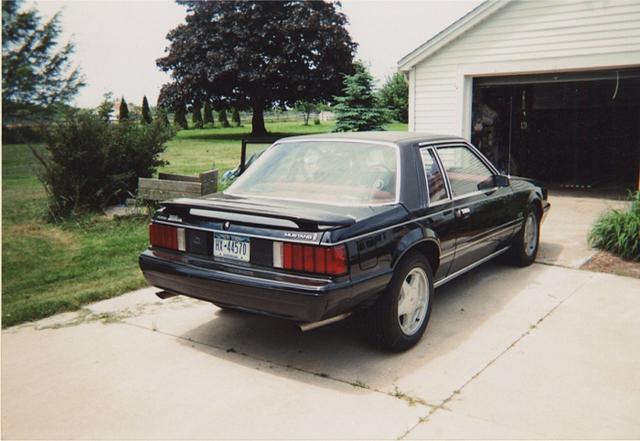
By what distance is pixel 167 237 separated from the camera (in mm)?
4227

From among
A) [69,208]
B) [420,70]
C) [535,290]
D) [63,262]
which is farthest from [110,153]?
[535,290]

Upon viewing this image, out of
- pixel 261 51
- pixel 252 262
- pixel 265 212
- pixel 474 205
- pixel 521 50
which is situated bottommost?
pixel 252 262

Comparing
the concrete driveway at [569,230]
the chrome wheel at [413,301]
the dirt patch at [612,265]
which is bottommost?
the dirt patch at [612,265]

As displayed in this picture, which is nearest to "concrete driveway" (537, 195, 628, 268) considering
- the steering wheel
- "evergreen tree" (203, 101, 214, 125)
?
the steering wheel

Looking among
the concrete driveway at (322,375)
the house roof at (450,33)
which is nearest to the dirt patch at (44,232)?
the concrete driveway at (322,375)

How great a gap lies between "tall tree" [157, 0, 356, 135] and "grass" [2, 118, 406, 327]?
921 inches

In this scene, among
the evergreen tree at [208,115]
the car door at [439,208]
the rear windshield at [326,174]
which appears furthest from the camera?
the evergreen tree at [208,115]

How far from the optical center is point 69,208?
947cm

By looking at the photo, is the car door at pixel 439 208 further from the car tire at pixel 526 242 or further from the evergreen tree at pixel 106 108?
the evergreen tree at pixel 106 108

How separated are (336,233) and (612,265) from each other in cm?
438

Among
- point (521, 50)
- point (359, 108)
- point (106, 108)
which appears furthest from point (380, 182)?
point (359, 108)

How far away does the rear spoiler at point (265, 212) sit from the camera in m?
3.57

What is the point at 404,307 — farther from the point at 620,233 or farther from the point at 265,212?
the point at 620,233

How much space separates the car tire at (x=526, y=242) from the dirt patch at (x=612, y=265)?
0.57 m
